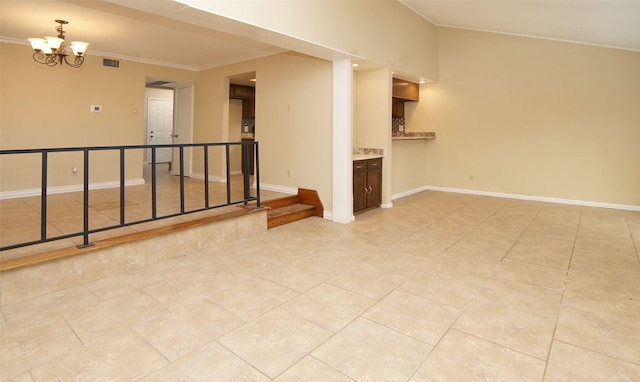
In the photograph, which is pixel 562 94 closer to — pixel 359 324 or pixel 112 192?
pixel 359 324

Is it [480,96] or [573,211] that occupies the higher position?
[480,96]

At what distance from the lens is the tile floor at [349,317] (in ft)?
5.93

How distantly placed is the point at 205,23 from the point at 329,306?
260 centimetres

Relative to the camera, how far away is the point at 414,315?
7.70 ft

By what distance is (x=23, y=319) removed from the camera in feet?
7.45

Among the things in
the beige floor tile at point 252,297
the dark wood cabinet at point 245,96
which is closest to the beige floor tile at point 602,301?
the beige floor tile at point 252,297

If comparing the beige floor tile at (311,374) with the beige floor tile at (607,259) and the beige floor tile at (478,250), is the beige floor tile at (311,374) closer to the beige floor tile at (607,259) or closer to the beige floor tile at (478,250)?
the beige floor tile at (478,250)

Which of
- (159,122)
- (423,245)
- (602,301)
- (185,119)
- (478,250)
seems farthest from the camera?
(159,122)

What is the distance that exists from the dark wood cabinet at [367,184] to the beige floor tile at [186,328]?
3.11 metres

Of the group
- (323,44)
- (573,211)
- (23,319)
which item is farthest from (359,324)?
(573,211)

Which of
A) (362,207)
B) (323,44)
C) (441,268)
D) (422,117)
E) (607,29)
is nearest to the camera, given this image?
(441,268)

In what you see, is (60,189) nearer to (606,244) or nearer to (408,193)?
(408,193)

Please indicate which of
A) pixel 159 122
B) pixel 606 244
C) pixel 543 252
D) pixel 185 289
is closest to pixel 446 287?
pixel 543 252

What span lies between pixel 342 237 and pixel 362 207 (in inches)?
51.6
